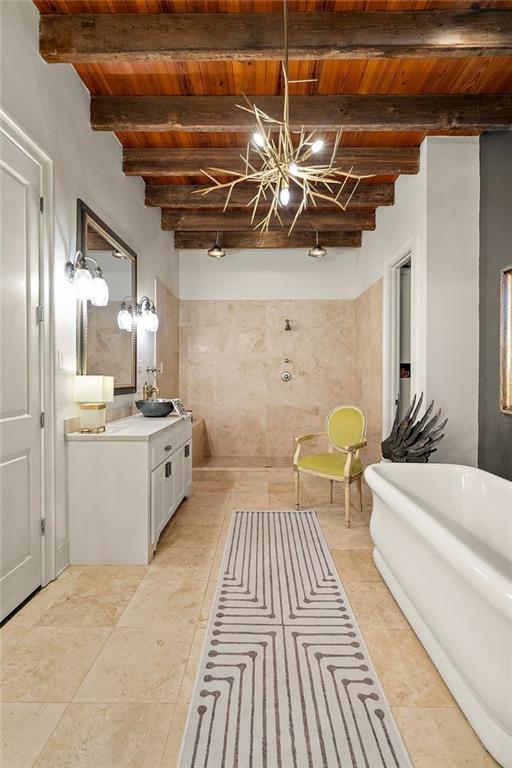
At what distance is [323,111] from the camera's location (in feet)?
9.60

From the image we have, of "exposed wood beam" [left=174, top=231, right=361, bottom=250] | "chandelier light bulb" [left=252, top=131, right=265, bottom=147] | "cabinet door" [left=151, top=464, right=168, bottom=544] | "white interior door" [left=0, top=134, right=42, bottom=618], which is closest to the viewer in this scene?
"chandelier light bulb" [left=252, top=131, right=265, bottom=147]

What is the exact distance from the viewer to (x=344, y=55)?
2.30 metres

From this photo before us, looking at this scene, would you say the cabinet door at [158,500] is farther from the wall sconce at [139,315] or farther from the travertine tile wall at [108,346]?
the wall sconce at [139,315]

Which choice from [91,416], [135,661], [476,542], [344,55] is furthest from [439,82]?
[135,661]

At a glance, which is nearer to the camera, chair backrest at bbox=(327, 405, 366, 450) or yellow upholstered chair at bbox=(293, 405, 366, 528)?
yellow upholstered chair at bbox=(293, 405, 366, 528)

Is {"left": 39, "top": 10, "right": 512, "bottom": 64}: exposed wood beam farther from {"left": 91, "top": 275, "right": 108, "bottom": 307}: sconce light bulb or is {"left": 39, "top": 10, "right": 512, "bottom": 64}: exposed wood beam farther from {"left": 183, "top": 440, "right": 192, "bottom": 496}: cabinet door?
{"left": 183, "top": 440, "right": 192, "bottom": 496}: cabinet door

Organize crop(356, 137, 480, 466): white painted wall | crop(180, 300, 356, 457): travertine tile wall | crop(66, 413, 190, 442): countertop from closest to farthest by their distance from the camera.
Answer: crop(66, 413, 190, 442): countertop < crop(356, 137, 480, 466): white painted wall < crop(180, 300, 356, 457): travertine tile wall

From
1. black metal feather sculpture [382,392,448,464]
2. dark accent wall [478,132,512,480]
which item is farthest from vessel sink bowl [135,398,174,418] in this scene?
dark accent wall [478,132,512,480]

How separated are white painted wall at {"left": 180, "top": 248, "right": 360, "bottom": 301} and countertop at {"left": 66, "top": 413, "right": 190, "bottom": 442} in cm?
281

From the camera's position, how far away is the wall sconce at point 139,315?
359 centimetres

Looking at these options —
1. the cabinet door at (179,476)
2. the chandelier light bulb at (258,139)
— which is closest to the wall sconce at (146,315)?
the cabinet door at (179,476)

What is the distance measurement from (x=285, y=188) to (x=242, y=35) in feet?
3.26

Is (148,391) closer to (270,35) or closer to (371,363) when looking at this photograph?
(371,363)

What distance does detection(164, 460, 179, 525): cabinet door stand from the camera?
315cm
